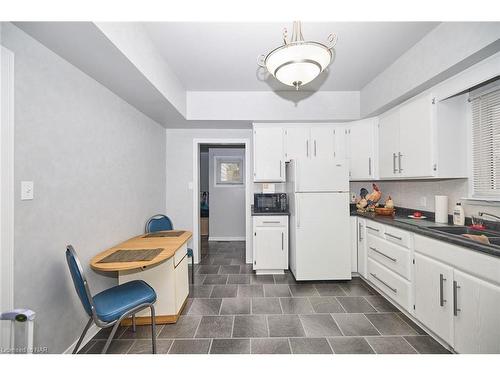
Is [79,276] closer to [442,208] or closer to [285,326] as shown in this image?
[285,326]

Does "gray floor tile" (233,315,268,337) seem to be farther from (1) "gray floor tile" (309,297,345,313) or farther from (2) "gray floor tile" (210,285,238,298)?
(1) "gray floor tile" (309,297,345,313)

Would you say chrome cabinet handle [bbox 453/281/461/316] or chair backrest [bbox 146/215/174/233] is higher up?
chair backrest [bbox 146/215/174/233]

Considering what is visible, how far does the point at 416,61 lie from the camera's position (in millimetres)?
2125

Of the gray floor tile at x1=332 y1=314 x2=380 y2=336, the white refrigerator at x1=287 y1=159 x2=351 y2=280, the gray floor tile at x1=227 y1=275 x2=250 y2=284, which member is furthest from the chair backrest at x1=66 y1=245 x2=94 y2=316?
the white refrigerator at x1=287 y1=159 x2=351 y2=280

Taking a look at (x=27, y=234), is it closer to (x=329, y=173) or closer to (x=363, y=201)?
(x=329, y=173)

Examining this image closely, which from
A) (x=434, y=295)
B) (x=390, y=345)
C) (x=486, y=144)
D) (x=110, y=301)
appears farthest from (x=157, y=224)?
(x=486, y=144)

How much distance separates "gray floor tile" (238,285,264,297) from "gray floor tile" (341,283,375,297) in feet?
3.51

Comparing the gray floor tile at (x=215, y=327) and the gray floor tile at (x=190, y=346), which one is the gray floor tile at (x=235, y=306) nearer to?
the gray floor tile at (x=215, y=327)

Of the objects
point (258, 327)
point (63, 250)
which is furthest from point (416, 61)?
point (63, 250)

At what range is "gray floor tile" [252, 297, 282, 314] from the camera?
221 centimetres

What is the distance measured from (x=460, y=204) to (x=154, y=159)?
3736 millimetres

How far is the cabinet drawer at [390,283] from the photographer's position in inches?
80.2

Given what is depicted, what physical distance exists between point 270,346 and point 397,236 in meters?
1.61

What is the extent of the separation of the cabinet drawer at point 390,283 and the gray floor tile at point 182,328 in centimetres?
202
